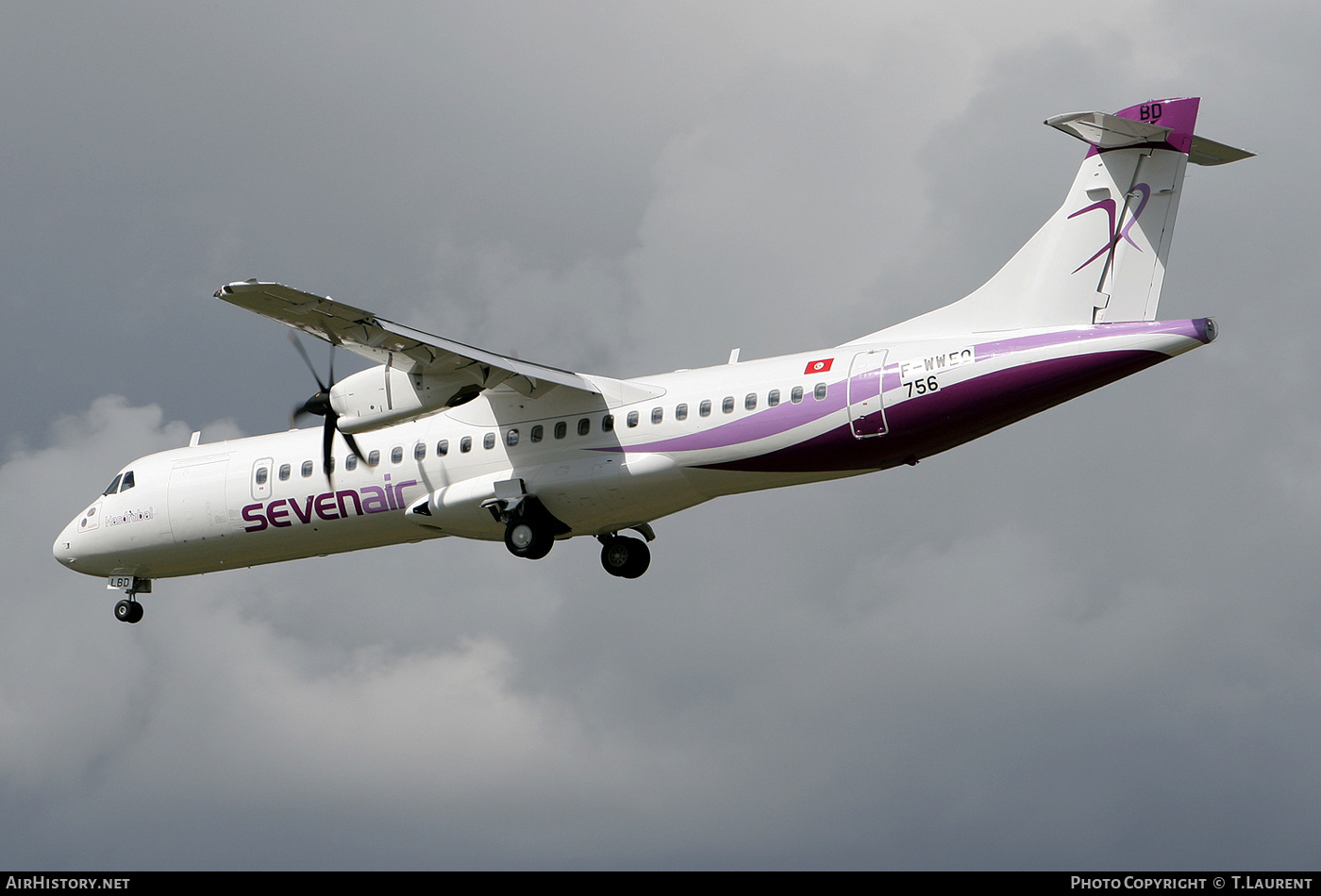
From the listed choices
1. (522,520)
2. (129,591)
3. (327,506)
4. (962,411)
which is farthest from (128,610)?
(962,411)

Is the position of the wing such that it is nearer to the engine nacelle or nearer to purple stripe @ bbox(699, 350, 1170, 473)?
the engine nacelle

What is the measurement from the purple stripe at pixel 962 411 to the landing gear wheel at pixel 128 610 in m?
14.0

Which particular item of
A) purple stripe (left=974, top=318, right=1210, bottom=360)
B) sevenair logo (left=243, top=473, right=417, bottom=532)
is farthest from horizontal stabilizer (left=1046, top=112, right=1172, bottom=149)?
sevenair logo (left=243, top=473, right=417, bottom=532)

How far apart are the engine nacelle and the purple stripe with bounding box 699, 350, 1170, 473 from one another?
16.9 ft

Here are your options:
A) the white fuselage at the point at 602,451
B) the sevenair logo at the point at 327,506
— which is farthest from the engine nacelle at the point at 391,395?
the sevenair logo at the point at 327,506

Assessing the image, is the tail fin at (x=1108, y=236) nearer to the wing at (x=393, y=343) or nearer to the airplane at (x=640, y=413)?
the airplane at (x=640, y=413)

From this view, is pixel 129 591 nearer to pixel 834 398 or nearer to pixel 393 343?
pixel 393 343

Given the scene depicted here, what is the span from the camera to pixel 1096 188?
24344 mm

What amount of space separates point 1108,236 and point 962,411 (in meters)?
3.45

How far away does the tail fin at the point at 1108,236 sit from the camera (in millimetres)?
23609

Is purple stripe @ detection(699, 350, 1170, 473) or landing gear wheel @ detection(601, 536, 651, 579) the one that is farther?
landing gear wheel @ detection(601, 536, 651, 579)

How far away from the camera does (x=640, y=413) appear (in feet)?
87.0

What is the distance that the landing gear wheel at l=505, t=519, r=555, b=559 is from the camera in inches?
1062

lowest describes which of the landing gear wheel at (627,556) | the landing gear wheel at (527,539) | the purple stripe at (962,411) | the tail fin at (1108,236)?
the purple stripe at (962,411)
